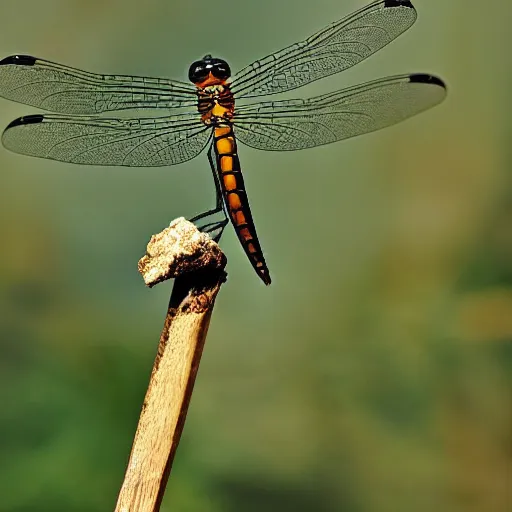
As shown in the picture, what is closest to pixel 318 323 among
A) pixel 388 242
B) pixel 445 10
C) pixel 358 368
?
pixel 358 368

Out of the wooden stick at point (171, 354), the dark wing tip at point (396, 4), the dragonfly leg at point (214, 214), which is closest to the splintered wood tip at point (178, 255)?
the wooden stick at point (171, 354)

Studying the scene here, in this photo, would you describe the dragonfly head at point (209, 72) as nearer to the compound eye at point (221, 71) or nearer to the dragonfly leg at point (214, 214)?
the compound eye at point (221, 71)

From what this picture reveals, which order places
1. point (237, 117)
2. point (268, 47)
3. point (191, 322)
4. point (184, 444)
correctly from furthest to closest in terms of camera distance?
point (268, 47) → point (184, 444) → point (237, 117) → point (191, 322)

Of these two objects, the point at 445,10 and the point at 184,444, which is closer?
the point at 184,444

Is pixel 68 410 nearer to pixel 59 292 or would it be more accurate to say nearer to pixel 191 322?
pixel 59 292

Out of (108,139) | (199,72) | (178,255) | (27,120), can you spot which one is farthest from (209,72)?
(178,255)

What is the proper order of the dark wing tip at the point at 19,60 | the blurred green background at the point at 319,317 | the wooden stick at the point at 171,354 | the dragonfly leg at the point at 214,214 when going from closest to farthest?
the wooden stick at the point at 171,354 < the dragonfly leg at the point at 214,214 < the dark wing tip at the point at 19,60 < the blurred green background at the point at 319,317

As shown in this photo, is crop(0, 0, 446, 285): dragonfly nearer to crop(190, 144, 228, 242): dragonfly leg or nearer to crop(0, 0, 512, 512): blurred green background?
crop(190, 144, 228, 242): dragonfly leg
